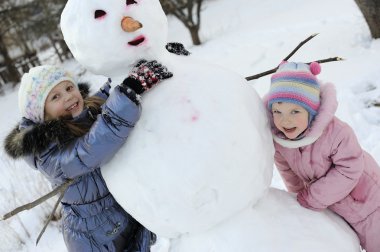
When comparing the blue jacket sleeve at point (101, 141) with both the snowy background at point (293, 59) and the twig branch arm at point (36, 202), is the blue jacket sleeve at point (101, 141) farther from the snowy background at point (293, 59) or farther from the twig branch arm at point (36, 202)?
the snowy background at point (293, 59)

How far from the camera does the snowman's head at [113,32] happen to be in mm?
1344

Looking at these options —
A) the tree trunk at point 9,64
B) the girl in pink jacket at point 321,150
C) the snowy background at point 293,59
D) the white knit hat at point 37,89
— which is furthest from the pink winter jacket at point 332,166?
the tree trunk at point 9,64

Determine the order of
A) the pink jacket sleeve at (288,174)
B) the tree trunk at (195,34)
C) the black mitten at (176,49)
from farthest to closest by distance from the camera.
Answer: the tree trunk at (195,34) < the pink jacket sleeve at (288,174) < the black mitten at (176,49)

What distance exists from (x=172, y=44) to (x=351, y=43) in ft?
12.3

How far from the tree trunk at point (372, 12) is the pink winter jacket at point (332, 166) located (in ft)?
10.4

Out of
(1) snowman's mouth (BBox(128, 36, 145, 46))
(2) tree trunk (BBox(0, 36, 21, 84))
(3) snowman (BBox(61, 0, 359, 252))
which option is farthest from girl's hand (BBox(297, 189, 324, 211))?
(2) tree trunk (BBox(0, 36, 21, 84))

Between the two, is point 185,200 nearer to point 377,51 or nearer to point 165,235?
point 165,235

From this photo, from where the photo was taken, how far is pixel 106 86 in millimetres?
1955

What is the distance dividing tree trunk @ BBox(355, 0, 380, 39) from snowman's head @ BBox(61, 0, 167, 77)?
3556mm

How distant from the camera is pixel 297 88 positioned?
1416mm

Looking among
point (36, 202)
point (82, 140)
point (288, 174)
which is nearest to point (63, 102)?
point (82, 140)

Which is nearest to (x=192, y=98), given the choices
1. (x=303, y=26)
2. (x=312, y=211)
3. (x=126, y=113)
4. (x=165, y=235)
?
(x=126, y=113)

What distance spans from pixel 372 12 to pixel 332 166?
135 inches

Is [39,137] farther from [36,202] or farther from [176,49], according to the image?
[176,49]
